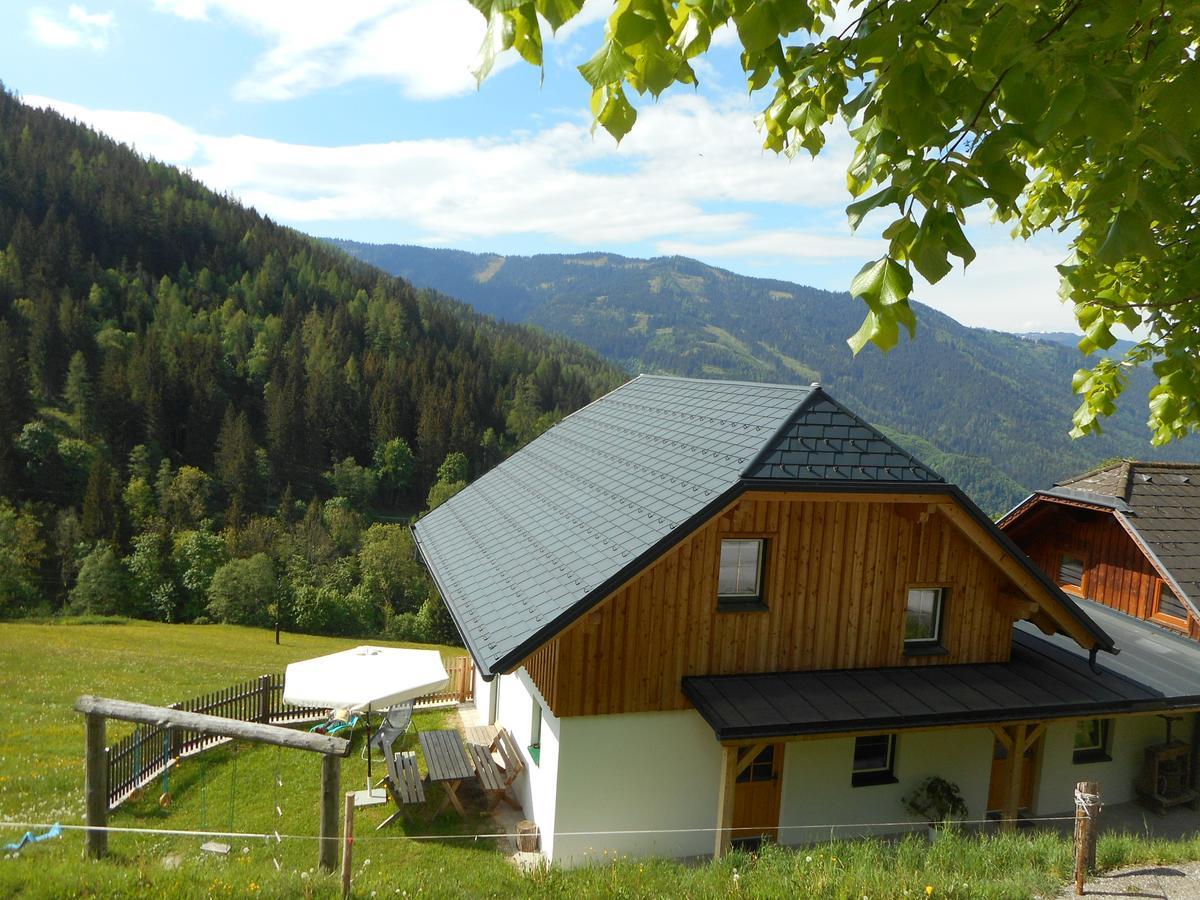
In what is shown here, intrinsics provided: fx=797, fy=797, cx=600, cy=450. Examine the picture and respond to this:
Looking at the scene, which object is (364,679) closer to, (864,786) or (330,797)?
(330,797)

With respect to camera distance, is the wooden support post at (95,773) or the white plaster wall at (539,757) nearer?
the wooden support post at (95,773)

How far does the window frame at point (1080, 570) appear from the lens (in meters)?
18.6

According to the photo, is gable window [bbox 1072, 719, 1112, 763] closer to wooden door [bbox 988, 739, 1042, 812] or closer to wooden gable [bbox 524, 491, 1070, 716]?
wooden door [bbox 988, 739, 1042, 812]

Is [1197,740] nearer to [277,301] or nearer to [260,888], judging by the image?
[260,888]

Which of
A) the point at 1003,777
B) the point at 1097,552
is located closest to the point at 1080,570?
the point at 1097,552

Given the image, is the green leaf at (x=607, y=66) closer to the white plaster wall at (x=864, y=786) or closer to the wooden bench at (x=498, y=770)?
the white plaster wall at (x=864, y=786)

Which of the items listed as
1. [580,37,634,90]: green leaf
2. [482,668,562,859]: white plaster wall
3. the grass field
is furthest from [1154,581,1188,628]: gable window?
[580,37,634,90]: green leaf

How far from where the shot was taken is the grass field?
6.14 m

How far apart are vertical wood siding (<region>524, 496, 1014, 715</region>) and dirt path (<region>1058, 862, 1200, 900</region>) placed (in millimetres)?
5384

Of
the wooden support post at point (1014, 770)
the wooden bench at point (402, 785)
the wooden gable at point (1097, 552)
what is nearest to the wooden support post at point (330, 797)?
the wooden bench at point (402, 785)

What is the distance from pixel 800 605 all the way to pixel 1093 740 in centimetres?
687

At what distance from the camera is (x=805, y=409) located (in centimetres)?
1262

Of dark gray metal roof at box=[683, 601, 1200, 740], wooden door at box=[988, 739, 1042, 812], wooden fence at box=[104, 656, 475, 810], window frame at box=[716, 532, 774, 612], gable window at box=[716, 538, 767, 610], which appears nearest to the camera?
dark gray metal roof at box=[683, 601, 1200, 740]

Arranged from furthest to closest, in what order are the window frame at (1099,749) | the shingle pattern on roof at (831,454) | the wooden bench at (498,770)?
the window frame at (1099,749)
the wooden bench at (498,770)
the shingle pattern on roof at (831,454)
